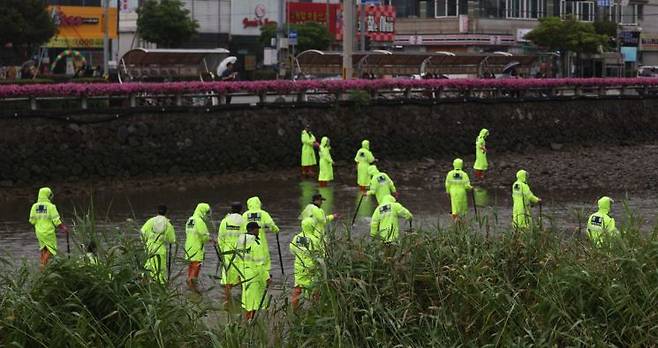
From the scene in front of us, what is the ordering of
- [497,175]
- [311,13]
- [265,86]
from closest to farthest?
1. [497,175]
2. [265,86]
3. [311,13]

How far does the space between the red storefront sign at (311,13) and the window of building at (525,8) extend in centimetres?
1064

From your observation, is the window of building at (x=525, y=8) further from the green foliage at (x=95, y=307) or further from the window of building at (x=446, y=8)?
the green foliage at (x=95, y=307)

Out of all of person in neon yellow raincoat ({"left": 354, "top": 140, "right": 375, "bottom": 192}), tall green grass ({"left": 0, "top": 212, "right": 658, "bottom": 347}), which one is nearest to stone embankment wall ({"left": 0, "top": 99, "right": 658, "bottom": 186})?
person in neon yellow raincoat ({"left": 354, "top": 140, "right": 375, "bottom": 192})

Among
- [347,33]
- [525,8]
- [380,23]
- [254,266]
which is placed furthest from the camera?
[525,8]

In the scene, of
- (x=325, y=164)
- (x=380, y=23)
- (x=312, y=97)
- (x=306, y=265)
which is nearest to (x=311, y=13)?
(x=380, y=23)

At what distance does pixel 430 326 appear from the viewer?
Answer: 10.3 meters

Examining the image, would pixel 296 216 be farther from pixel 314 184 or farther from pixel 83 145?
pixel 83 145

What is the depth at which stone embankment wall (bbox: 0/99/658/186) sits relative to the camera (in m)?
29.6

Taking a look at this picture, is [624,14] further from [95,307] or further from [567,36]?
[95,307]

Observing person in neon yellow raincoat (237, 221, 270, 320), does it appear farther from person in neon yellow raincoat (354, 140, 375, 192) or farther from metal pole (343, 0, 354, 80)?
metal pole (343, 0, 354, 80)

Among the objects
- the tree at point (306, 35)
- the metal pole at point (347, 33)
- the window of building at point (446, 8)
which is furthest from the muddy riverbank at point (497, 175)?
the window of building at point (446, 8)

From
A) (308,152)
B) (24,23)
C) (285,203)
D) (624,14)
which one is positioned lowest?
(285,203)

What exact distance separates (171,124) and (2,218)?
308 inches

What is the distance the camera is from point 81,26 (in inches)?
2233
